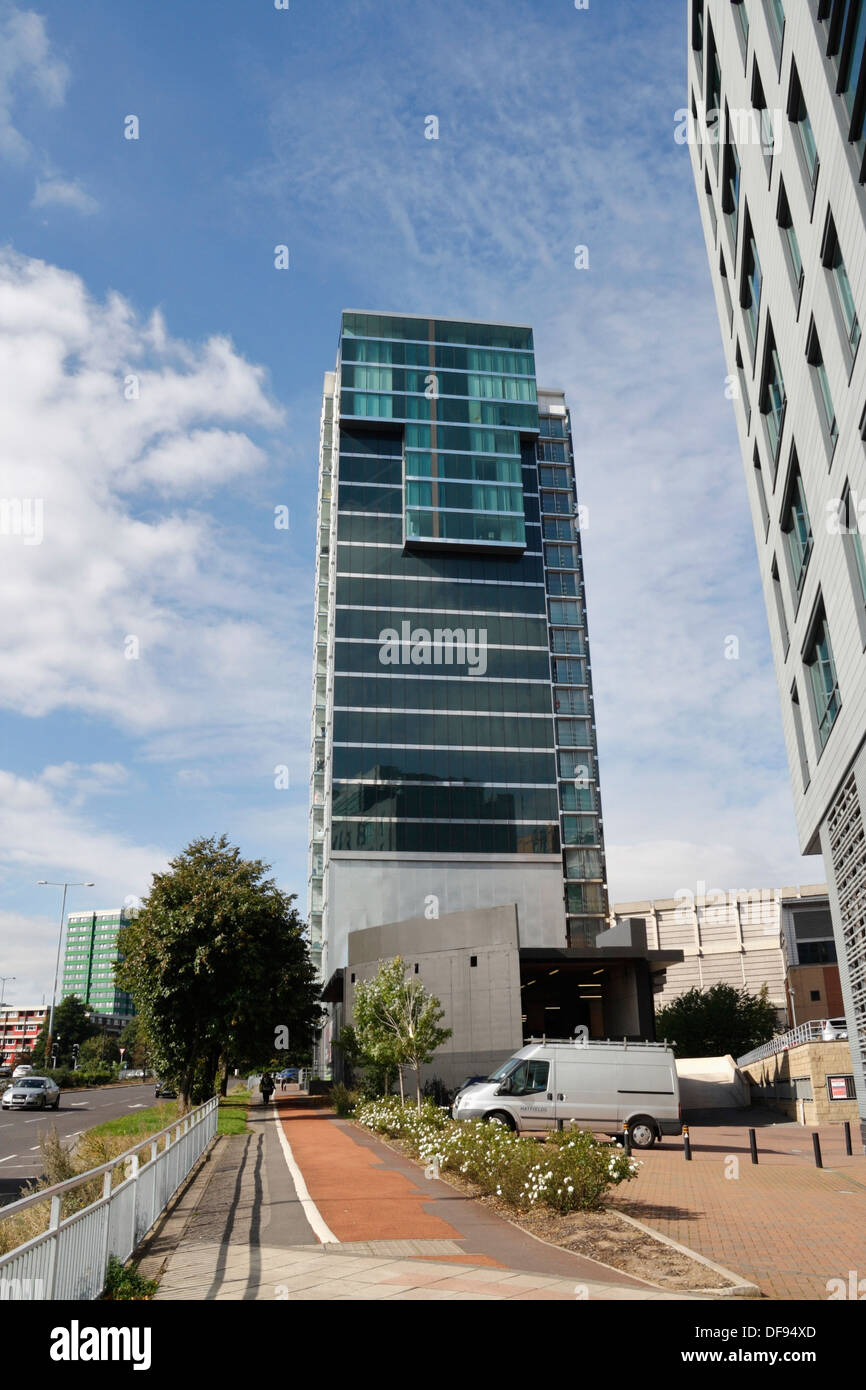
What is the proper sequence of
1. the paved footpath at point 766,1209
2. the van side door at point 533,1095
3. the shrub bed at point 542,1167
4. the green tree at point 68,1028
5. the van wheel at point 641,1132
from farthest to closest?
the green tree at point 68,1028, the van wheel at point 641,1132, the van side door at point 533,1095, the shrub bed at point 542,1167, the paved footpath at point 766,1209

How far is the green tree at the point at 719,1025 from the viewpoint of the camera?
73.2 metres

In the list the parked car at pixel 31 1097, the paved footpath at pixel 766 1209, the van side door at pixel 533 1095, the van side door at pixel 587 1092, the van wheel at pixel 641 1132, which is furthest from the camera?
the parked car at pixel 31 1097

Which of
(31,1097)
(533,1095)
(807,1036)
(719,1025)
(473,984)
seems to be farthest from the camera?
(719,1025)

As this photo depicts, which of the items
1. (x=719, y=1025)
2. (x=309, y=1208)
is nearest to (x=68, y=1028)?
(x=719, y=1025)

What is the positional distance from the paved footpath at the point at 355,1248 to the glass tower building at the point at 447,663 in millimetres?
55109

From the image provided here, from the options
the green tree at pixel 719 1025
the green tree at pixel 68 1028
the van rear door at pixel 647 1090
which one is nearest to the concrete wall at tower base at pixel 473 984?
the van rear door at pixel 647 1090

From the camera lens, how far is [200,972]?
35.7 m

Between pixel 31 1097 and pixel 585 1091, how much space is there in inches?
1284

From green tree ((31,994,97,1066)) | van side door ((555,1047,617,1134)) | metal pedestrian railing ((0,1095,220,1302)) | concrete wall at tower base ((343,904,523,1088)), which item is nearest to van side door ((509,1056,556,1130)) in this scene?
van side door ((555,1047,617,1134))

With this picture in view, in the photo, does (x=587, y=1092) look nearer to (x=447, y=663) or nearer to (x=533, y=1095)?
(x=533, y=1095)

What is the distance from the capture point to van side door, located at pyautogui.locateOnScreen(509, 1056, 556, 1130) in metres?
22.0

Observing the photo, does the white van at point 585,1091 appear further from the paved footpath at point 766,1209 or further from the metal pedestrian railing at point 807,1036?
the metal pedestrian railing at point 807,1036
